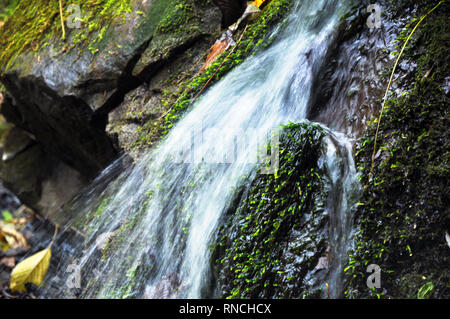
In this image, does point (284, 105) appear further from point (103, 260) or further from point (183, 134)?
point (103, 260)

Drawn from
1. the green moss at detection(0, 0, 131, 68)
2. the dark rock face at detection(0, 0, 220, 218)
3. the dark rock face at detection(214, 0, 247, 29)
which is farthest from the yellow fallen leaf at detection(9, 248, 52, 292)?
the dark rock face at detection(214, 0, 247, 29)

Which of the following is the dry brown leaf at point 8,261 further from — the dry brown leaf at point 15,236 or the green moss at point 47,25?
the green moss at point 47,25

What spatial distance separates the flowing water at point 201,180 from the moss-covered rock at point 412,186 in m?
0.14

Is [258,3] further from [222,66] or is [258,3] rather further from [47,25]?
[47,25]

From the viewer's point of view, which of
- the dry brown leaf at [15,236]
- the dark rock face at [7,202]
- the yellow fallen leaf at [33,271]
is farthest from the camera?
the dark rock face at [7,202]

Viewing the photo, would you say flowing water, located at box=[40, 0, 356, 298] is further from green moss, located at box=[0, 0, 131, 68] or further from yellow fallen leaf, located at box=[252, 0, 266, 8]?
green moss, located at box=[0, 0, 131, 68]

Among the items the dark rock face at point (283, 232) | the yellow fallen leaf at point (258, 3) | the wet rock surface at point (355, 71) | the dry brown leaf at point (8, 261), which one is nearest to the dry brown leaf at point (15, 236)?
the dry brown leaf at point (8, 261)

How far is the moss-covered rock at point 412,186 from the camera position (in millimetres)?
1923

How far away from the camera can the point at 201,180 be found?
2.50 metres

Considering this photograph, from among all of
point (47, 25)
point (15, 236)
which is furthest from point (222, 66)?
point (15, 236)

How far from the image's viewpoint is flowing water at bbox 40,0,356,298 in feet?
7.57

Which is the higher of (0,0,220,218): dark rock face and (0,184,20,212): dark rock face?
(0,0,220,218): dark rock face

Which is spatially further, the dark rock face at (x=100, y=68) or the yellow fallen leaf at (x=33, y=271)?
the yellow fallen leaf at (x=33, y=271)

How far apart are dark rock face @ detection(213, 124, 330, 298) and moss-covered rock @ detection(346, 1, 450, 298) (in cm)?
23
